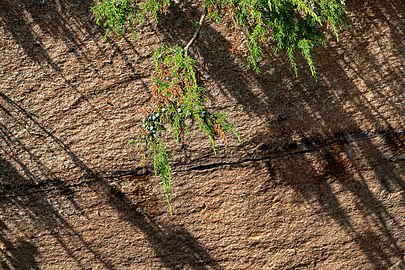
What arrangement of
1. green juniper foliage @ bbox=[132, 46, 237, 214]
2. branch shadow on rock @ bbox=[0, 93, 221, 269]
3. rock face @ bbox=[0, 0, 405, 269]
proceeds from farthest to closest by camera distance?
branch shadow on rock @ bbox=[0, 93, 221, 269], rock face @ bbox=[0, 0, 405, 269], green juniper foliage @ bbox=[132, 46, 237, 214]

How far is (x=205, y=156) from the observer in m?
2.16

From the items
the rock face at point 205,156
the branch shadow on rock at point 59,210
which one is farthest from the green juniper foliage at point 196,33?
the branch shadow on rock at point 59,210

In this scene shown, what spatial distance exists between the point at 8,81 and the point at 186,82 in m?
0.78

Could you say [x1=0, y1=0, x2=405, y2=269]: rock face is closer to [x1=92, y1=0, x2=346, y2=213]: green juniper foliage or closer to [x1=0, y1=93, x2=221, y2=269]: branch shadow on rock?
[x1=0, y1=93, x2=221, y2=269]: branch shadow on rock

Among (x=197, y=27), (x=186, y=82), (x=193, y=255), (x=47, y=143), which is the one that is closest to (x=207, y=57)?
(x=197, y=27)

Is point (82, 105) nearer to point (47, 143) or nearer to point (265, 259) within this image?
point (47, 143)

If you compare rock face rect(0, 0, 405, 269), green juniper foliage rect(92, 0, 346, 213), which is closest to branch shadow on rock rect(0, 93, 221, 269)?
rock face rect(0, 0, 405, 269)

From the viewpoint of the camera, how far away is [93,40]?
199 cm

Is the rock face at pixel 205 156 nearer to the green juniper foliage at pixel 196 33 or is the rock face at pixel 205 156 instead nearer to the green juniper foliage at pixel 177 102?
the green juniper foliage at pixel 196 33

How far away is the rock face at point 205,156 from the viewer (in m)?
2.00

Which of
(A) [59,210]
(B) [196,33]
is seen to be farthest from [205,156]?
(A) [59,210]

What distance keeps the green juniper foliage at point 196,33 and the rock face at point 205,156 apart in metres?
0.15

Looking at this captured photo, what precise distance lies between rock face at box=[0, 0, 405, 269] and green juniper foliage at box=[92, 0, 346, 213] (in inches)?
5.8

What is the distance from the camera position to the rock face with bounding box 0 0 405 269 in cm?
200
